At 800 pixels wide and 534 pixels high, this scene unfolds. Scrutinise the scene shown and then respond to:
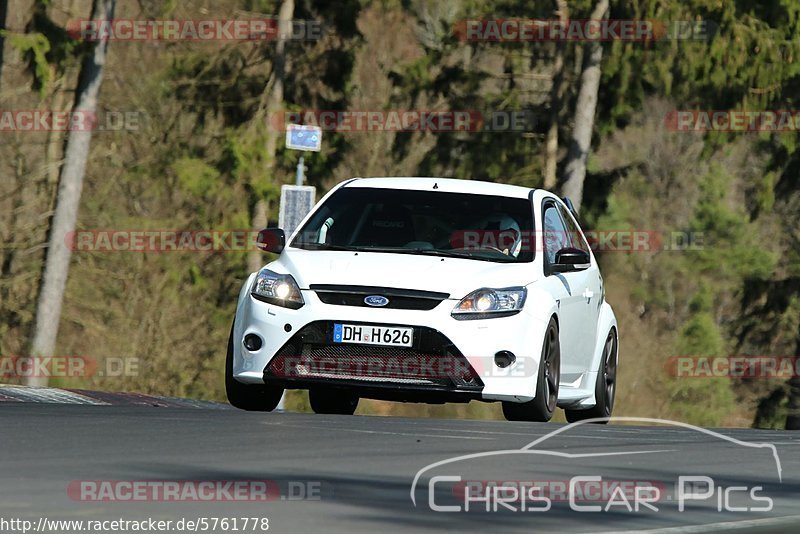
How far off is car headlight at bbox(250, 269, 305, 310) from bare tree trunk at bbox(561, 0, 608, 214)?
64.7ft

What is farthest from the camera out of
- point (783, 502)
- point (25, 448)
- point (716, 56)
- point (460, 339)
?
point (716, 56)

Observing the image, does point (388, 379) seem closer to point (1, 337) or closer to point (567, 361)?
point (567, 361)

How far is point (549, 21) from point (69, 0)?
32.0 ft

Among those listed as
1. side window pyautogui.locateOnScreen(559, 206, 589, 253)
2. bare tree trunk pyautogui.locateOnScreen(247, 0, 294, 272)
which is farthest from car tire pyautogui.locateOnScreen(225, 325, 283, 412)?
bare tree trunk pyautogui.locateOnScreen(247, 0, 294, 272)

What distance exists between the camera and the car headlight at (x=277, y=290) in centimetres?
1210

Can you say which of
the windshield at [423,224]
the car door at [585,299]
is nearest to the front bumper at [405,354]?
the windshield at [423,224]

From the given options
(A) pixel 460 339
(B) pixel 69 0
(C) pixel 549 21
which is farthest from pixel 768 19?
(A) pixel 460 339

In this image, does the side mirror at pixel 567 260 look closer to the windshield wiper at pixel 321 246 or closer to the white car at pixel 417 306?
the white car at pixel 417 306

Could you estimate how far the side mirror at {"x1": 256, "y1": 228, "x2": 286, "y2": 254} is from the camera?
13.0m

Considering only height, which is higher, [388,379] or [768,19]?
[768,19]

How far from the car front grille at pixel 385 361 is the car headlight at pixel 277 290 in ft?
0.80

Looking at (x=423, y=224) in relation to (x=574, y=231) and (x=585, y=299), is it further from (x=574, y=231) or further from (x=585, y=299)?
(x=574, y=231)

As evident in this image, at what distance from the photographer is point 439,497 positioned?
7.56 m

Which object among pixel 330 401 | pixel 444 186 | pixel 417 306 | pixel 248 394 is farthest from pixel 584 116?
pixel 417 306
